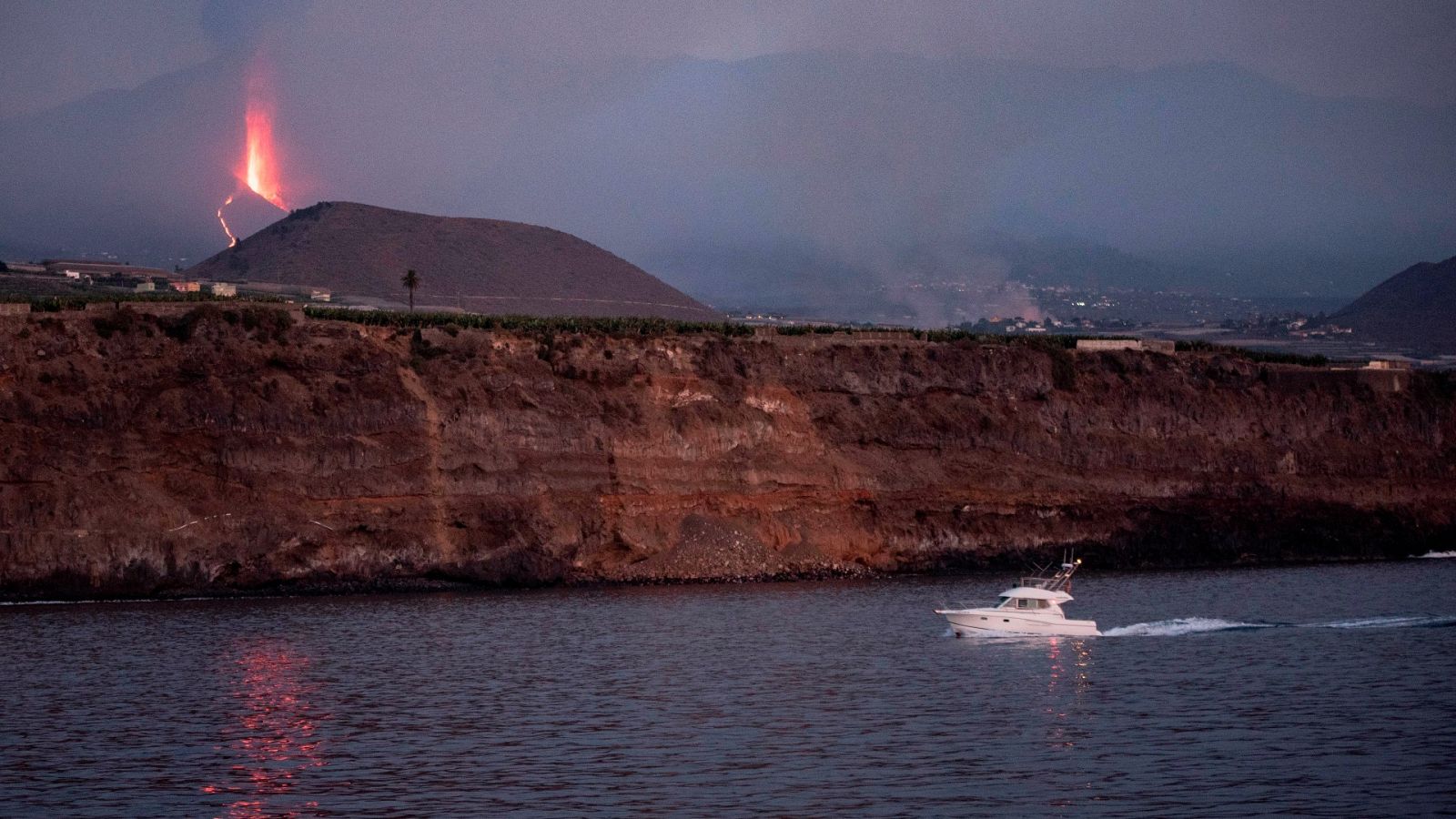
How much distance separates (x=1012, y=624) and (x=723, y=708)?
15756 millimetres

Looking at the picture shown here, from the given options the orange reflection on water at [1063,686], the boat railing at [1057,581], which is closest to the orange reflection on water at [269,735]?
the orange reflection on water at [1063,686]

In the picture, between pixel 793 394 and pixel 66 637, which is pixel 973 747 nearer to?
pixel 66 637

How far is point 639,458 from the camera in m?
69.3

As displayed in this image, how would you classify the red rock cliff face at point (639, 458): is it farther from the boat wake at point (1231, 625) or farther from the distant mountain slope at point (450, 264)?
the distant mountain slope at point (450, 264)

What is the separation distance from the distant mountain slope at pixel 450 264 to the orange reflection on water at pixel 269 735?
97.7 meters

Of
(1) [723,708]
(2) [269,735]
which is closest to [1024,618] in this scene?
(1) [723,708]

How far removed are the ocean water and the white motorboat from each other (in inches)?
33.4

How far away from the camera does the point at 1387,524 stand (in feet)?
261

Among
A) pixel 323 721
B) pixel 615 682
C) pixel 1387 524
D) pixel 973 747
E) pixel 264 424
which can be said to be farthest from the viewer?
pixel 1387 524

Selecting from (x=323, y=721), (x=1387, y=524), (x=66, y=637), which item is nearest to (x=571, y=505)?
(x=66, y=637)

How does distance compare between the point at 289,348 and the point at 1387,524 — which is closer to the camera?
the point at 289,348

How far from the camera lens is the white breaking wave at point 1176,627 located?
51844 millimetres

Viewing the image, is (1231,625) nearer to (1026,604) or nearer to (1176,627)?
(1176,627)

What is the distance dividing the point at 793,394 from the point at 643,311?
8431 cm
